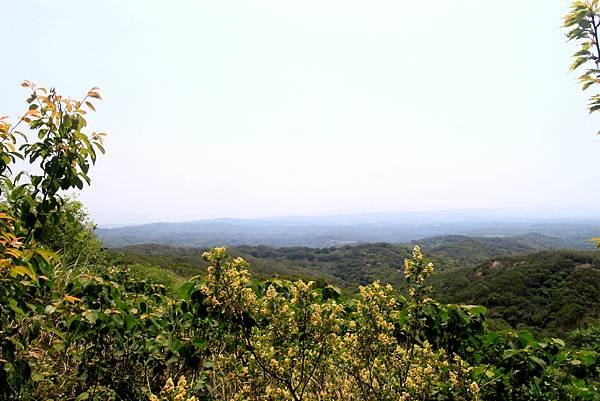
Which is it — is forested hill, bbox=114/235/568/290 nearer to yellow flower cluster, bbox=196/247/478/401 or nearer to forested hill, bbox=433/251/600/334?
forested hill, bbox=433/251/600/334

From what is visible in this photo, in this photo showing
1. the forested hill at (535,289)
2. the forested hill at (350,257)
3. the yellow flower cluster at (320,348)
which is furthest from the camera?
the forested hill at (350,257)

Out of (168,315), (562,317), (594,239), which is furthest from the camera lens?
(562,317)

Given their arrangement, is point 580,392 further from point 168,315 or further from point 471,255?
point 471,255

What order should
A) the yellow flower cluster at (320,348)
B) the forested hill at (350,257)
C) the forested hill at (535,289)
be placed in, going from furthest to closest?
the forested hill at (350,257), the forested hill at (535,289), the yellow flower cluster at (320,348)

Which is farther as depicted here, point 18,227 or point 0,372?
point 18,227

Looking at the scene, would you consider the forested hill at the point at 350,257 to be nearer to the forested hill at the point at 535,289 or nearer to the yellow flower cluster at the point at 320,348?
the forested hill at the point at 535,289

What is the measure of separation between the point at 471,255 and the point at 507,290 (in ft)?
392

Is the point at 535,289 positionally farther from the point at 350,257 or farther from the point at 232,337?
the point at 350,257

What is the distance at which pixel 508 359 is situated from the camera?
3.28 metres

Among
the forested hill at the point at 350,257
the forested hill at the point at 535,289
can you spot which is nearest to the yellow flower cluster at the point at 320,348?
the forested hill at the point at 535,289

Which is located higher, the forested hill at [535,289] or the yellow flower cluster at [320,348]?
the yellow flower cluster at [320,348]

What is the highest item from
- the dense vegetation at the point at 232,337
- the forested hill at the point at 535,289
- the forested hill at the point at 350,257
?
the dense vegetation at the point at 232,337

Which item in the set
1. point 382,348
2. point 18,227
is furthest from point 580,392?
point 18,227

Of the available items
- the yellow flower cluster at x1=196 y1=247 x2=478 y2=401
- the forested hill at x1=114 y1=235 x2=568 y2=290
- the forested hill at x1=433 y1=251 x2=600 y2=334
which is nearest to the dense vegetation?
the yellow flower cluster at x1=196 y1=247 x2=478 y2=401
